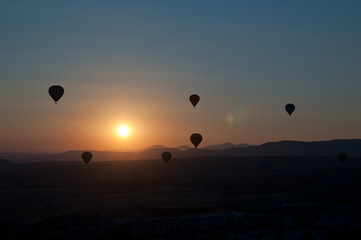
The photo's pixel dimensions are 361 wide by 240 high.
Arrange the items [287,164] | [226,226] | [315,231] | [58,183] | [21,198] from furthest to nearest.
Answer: [287,164], [58,183], [21,198], [226,226], [315,231]

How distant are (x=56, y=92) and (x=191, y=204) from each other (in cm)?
1952

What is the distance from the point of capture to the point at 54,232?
3077 cm

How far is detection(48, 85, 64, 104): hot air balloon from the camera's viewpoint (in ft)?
191

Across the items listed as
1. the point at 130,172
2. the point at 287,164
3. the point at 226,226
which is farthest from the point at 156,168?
the point at 226,226

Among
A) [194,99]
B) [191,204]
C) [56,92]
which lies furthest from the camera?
[194,99]

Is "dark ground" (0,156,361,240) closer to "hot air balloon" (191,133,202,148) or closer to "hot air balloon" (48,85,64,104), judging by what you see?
"hot air balloon" (191,133,202,148)

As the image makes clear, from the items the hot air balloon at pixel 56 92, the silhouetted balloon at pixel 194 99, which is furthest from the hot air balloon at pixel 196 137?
the hot air balloon at pixel 56 92

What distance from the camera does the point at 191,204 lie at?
56.6 m

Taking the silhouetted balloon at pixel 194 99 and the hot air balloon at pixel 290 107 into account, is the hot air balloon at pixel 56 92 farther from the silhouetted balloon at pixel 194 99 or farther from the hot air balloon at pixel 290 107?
the hot air balloon at pixel 290 107

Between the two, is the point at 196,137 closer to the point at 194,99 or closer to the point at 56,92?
the point at 194,99

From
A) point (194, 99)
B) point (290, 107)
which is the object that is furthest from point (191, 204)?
point (290, 107)

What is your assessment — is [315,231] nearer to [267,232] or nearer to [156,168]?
[267,232]

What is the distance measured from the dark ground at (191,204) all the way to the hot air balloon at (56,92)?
12.1 metres

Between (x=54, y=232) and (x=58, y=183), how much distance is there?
248 feet
